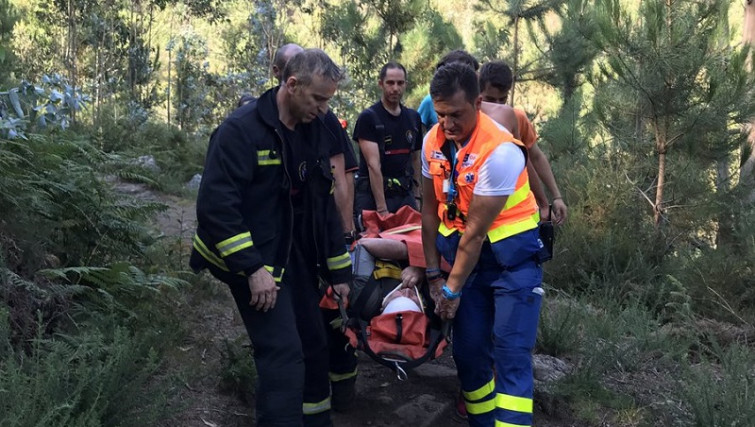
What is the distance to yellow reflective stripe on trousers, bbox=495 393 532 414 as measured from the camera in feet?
10.3

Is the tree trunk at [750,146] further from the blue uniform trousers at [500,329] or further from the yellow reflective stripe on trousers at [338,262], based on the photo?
the yellow reflective stripe on trousers at [338,262]

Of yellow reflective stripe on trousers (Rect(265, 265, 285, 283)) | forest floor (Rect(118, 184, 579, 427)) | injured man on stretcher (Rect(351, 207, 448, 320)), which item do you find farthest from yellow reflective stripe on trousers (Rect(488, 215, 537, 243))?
forest floor (Rect(118, 184, 579, 427))

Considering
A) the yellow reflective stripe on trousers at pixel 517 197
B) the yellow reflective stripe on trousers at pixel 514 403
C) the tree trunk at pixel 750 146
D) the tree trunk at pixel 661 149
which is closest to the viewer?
the yellow reflective stripe on trousers at pixel 514 403

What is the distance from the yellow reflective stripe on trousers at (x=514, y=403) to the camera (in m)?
3.13

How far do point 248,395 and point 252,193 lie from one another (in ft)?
4.76

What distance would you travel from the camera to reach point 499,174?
308 cm

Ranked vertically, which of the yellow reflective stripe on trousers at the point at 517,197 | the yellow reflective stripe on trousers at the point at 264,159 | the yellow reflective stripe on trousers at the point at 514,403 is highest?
the yellow reflective stripe on trousers at the point at 264,159

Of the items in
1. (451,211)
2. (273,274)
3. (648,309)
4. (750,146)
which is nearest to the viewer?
(273,274)

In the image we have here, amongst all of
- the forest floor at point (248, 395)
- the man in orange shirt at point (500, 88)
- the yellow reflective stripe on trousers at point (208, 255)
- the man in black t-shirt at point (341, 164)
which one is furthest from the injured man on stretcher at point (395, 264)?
the yellow reflective stripe on trousers at point (208, 255)

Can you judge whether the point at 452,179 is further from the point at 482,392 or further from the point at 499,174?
the point at 482,392

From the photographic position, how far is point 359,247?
13.1ft

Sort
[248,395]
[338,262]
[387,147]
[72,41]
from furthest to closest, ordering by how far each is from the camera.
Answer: [72,41]
[387,147]
[248,395]
[338,262]

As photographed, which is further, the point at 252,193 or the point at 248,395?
the point at 248,395

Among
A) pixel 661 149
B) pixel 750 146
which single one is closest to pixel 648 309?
pixel 661 149
